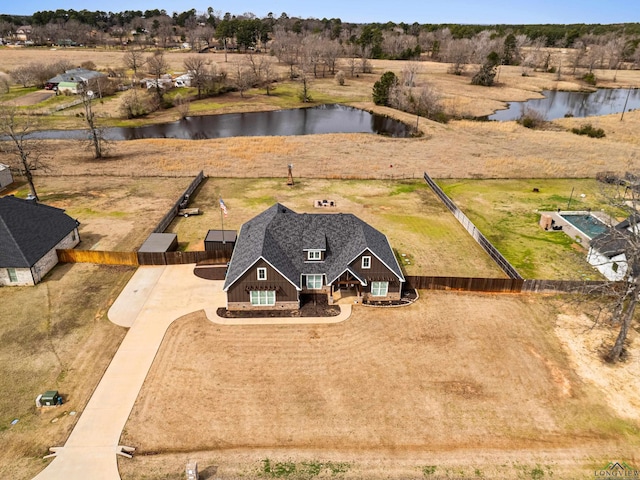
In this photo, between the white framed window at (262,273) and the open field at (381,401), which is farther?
the white framed window at (262,273)

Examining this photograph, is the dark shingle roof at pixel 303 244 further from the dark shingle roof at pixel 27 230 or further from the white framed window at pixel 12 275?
the white framed window at pixel 12 275

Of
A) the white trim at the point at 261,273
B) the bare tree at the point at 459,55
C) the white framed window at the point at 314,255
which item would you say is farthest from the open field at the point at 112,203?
the bare tree at the point at 459,55

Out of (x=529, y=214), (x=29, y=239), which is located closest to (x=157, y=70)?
(x=29, y=239)

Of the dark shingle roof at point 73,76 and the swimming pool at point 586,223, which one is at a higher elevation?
the dark shingle roof at point 73,76

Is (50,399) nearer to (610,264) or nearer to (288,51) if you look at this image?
(610,264)

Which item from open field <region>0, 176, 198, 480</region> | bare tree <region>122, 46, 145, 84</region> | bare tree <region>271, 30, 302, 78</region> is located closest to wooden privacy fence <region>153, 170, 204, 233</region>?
open field <region>0, 176, 198, 480</region>

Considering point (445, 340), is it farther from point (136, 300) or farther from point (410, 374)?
point (136, 300)

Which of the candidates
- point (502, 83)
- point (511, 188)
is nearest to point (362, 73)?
point (502, 83)
